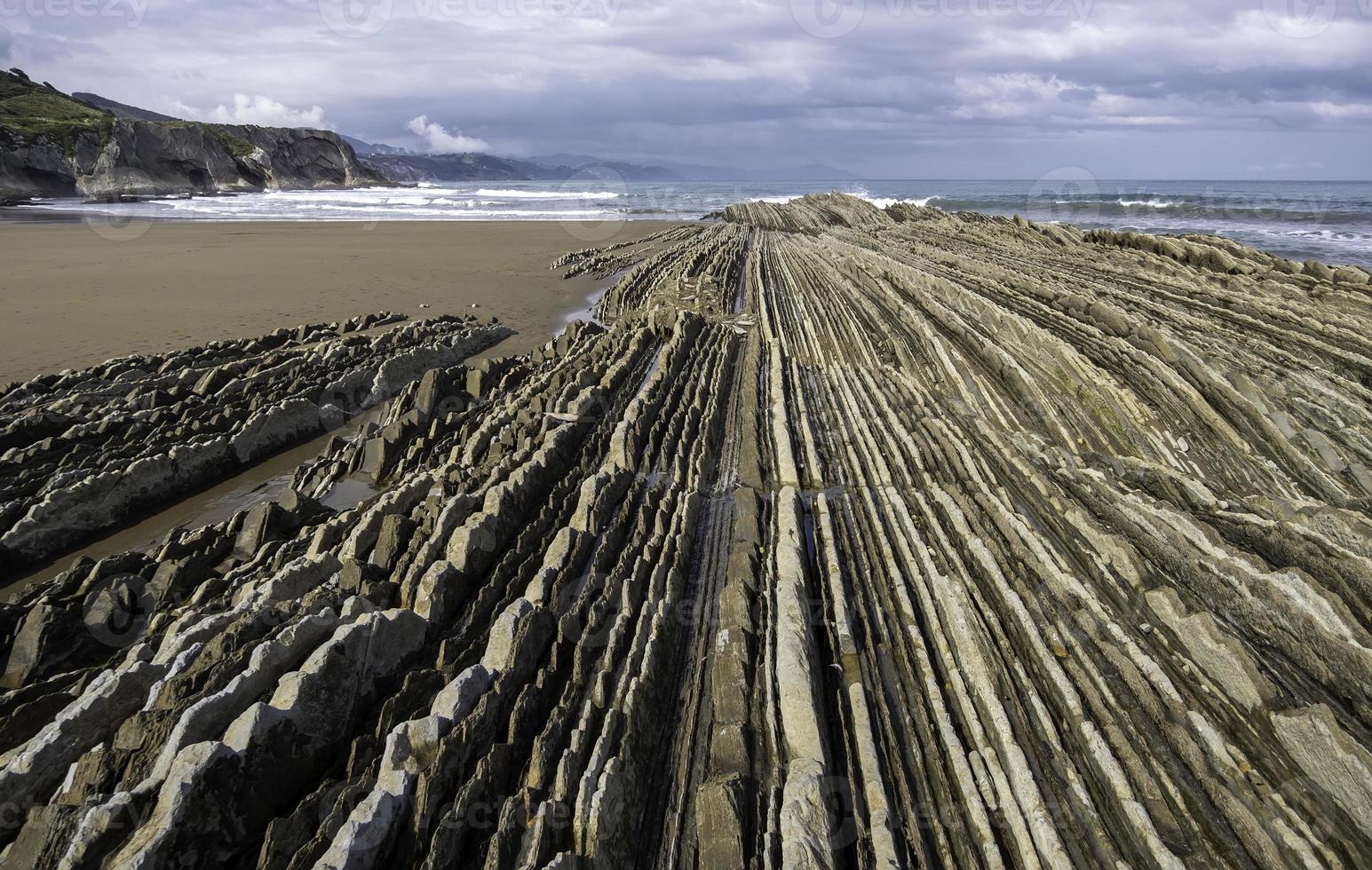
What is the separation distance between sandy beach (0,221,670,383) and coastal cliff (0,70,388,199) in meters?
36.9

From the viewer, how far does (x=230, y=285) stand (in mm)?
20359

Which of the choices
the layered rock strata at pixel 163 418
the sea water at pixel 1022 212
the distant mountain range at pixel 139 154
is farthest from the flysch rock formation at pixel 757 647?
the distant mountain range at pixel 139 154

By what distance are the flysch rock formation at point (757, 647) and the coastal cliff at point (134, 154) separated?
7781cm

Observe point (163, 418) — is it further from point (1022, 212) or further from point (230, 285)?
point (1022, 212)

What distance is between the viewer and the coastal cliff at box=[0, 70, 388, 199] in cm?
6047

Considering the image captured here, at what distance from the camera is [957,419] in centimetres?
922

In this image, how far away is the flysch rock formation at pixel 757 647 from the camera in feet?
11.5

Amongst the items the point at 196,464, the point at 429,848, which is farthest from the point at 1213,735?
the point at 196,464

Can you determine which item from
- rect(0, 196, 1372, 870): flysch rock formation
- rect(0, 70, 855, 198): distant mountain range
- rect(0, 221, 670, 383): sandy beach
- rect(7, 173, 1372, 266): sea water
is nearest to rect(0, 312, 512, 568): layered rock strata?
rect(0, 196, 1372, 870): flysch rock formation

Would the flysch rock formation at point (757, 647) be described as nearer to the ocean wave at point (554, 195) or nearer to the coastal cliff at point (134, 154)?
the coastal cliff at point (134, 154)

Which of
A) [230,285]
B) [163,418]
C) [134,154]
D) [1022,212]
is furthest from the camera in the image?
[134,154]

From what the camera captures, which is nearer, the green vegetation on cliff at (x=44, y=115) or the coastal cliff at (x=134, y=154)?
the coastal cliff at (x=134, y=154)

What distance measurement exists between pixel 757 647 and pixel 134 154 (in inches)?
3752

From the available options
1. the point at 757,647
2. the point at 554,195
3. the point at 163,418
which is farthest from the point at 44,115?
the point at 757,647
